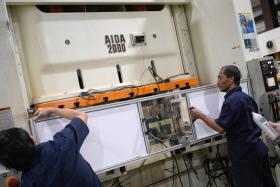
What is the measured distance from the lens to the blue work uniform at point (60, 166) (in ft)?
4.76

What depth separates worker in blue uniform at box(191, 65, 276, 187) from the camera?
239cm

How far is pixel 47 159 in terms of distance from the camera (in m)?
1.46

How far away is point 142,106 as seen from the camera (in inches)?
90.3

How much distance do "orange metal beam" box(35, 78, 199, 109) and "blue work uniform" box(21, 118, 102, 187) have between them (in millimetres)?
629

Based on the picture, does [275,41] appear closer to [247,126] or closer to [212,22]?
[212,22]

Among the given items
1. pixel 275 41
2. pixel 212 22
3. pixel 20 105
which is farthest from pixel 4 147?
pixel 275 41

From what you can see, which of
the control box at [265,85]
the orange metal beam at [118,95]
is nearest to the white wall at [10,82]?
the orange metal beam at [118,95]

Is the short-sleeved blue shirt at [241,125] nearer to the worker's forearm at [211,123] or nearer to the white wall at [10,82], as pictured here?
the worker's forearm at [211,123]

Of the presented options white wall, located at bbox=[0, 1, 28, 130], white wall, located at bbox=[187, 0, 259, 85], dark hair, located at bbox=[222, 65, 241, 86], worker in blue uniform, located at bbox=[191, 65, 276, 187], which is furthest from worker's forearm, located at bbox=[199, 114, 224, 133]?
white wall, located at bbox=[0, 1, 28, 130]

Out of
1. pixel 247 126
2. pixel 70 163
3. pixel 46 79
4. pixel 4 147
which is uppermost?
pixel 46 79

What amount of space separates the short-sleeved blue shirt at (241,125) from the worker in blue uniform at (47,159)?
127 centimetres

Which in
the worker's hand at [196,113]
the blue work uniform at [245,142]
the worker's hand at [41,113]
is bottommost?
the blue work uniform at [245,142]

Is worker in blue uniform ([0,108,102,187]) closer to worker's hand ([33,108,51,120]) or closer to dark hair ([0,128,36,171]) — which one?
dark hair ([0,128,36,171])

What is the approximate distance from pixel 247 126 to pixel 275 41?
3.86 meters
